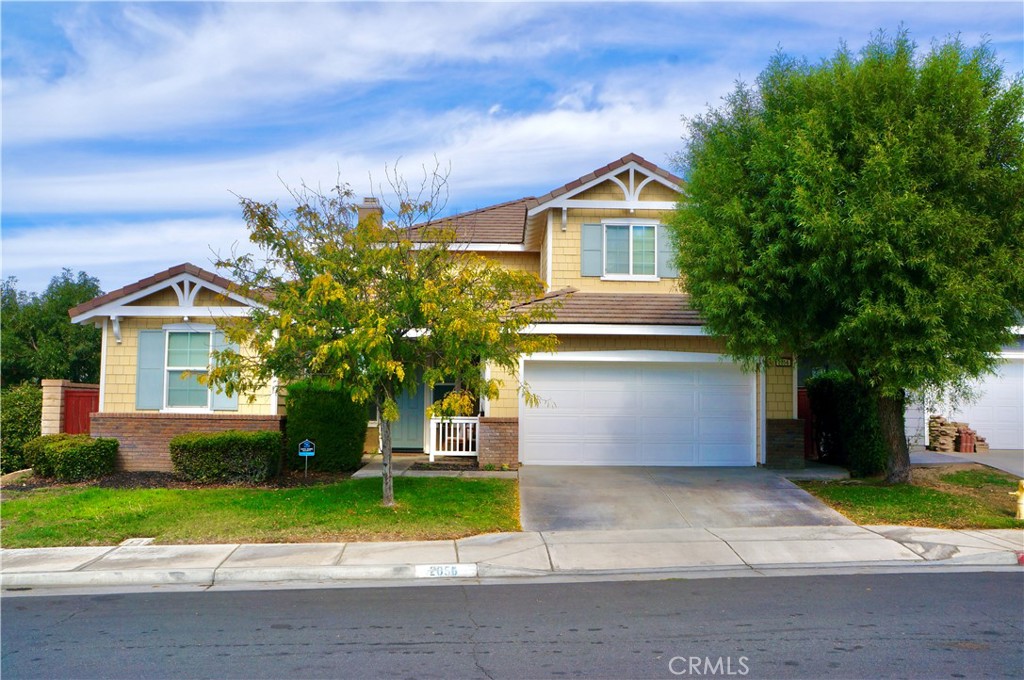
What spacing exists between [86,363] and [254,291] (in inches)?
850

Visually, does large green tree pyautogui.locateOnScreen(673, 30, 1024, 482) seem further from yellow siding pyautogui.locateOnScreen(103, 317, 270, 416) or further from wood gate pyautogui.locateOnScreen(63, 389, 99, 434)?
wood gate pyautogui.locateOnScreen(63, 389, 99, 434)

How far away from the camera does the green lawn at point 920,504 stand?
12523mm

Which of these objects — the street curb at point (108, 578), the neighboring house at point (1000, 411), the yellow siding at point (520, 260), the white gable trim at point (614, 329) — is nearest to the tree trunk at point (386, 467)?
the street curb at point (108, 578)

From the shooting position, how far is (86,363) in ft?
102

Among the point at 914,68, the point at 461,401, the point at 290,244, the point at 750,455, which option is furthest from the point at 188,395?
the point at 914,68

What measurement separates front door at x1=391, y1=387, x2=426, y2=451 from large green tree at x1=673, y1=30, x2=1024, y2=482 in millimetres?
8718

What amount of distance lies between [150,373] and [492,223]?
30.7 ft

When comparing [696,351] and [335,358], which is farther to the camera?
[696,351]

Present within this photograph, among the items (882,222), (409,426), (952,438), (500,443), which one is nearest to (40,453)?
(409,426)

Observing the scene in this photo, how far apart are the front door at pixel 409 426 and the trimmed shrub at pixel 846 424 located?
935 centimetres

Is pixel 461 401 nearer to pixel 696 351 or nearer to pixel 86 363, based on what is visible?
pixel 696 351

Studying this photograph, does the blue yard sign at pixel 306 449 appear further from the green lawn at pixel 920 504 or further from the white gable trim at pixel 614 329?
the green lawn at pixel 920 504

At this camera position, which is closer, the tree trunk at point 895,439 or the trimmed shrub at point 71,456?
the tree trunk at point 895,439

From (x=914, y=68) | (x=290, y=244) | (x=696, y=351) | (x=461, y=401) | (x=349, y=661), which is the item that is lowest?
(x=349, y=661)
